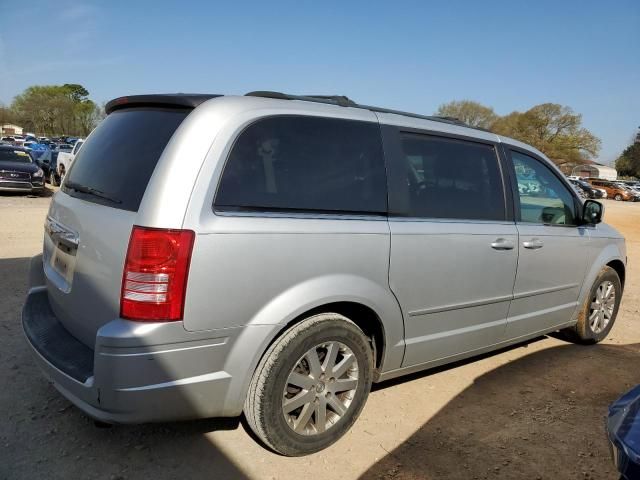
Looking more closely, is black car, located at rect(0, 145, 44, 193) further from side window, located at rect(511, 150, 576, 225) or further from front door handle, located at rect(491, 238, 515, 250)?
front door handle, located at rect(491, 238, 515, 250)

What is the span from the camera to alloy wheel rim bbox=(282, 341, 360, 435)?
271 centimetres

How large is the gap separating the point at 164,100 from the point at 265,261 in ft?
3.36

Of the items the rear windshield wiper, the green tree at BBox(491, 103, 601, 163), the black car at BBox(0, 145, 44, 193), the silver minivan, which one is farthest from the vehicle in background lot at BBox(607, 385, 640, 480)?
the green tree at BBox(491, 103, 601, 163)

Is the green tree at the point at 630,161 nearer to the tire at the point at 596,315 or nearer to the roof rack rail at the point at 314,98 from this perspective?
the tire at the point at 596,315

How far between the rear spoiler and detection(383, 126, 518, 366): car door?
1146 millimetres

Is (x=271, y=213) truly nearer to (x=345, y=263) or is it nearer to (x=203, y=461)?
(x=345, y=263)

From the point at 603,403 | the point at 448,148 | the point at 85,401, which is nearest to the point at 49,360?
the point at 85,401

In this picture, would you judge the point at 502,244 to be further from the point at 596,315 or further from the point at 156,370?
the point at 156,370

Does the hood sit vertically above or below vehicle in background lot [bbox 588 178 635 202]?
below

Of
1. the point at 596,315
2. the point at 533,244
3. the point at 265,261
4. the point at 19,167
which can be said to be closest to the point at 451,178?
the point at 533,244

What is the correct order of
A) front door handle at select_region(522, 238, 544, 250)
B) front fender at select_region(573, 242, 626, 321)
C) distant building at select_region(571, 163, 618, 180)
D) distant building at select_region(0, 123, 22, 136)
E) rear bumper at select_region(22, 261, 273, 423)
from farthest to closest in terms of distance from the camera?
distant building at select_region(571, 163, 618, 180) → distant building at select_region(0, 123, 22, 136) → front fender at select_region(573, 242, 626, 321) → front door handle at select_region(522, 238, 544, 250) → rear bumper at select_region(22, 261, 273, 423)

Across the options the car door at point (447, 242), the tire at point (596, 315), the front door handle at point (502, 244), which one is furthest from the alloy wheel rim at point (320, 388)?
the tire at point (596, 315)

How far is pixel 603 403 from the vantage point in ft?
12.2

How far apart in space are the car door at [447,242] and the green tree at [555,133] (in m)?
65.1
